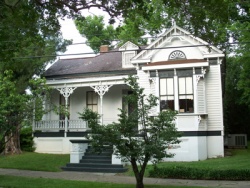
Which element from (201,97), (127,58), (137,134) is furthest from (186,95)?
(137,134)

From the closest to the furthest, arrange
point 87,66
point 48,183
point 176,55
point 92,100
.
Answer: point 48,183 < point 176,55 < point 92,100 < point 87,66

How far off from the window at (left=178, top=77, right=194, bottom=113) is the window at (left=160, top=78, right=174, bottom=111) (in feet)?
1.61

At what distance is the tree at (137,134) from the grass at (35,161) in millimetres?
6600

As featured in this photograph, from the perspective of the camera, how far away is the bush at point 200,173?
14.4m

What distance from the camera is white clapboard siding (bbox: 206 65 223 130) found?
20.9 meters

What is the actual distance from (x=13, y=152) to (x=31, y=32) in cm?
1369

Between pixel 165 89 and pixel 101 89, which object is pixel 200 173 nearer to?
pixel 165 89

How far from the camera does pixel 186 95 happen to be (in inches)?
824

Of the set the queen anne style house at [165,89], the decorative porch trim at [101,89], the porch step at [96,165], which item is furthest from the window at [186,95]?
the porch step at [96,165]

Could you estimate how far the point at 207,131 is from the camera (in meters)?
20.9

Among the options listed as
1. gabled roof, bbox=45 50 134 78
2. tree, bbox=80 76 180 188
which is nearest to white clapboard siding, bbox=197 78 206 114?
gabled roof, bbox=45 50 134 78

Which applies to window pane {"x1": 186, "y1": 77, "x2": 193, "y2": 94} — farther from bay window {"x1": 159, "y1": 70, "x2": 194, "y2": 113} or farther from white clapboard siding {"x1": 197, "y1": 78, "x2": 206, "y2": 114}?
white clapboard siding {"x1": 197, "y1": 78, "x2": 206, "y2": 114}

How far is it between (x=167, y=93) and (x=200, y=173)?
7.31m

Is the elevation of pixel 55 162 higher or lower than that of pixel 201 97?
lower
